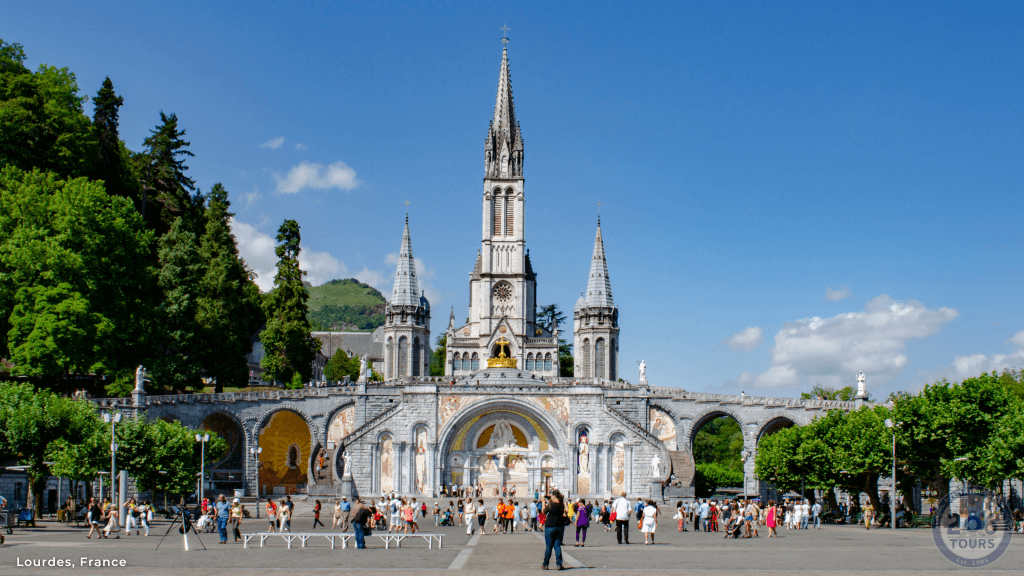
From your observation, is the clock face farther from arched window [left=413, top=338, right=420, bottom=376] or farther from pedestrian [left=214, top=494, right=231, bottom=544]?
pedestrian [left=214, top=494, right=231, bottom=544]

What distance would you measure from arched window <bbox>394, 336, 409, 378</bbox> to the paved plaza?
48906mm

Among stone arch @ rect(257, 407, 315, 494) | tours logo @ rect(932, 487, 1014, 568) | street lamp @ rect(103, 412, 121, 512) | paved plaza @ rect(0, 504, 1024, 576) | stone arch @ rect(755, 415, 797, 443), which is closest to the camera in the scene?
paved plaza @ rect(0, 504, 1024, 576)

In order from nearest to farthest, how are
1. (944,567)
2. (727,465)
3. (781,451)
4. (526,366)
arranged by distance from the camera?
(944,567) → (781,451) → (526,366) → (727,465)

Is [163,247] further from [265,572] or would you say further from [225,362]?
[265,572]

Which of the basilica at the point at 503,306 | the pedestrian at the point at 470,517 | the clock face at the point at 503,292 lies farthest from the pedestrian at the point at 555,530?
the clock face at the point at 503,292

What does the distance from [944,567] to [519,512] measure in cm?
1995

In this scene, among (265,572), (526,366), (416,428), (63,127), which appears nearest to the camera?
(265,572)

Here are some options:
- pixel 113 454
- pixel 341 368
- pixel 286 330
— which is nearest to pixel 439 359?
pixel 341 368

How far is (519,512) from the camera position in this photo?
3500cm

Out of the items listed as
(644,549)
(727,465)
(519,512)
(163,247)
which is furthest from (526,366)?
(644,549)

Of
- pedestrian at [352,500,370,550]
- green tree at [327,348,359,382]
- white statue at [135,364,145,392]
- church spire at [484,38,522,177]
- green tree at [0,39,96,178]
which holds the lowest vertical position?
pedestrian at [352,500,370,550]

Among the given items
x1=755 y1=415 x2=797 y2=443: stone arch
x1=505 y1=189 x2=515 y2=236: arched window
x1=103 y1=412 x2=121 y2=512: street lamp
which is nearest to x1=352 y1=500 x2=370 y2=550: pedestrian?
x1=103 y1=412 x2=121 y2=512: street lamp

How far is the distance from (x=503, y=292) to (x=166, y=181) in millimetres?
30214

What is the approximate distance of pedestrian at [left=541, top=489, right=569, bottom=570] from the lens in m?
16.4
